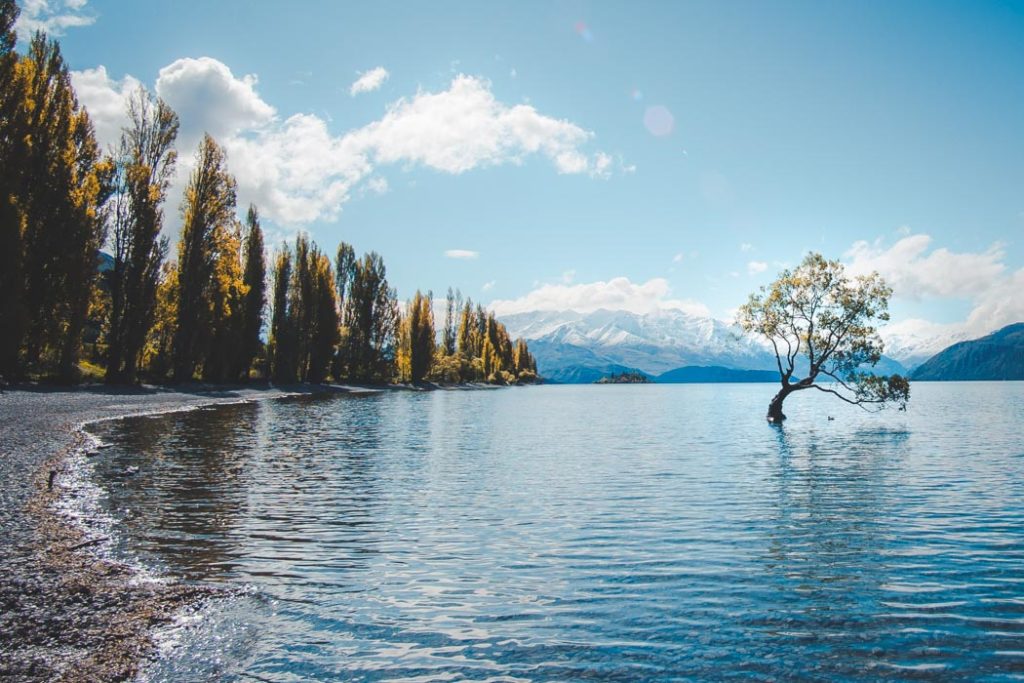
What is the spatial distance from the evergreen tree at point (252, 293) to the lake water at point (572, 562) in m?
Answer: 54.1

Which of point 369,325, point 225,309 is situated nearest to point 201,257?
point 225,309

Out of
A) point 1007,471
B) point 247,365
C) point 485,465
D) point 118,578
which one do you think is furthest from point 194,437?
point 247,365

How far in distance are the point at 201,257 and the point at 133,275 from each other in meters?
10.1

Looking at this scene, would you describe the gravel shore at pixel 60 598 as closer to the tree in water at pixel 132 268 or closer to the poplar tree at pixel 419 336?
the tree in water at pixel 132 268

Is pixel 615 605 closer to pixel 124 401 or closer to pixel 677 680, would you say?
pixel 677 680

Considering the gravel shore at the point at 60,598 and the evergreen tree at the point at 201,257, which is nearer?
the gravel shore at the point at 60,598

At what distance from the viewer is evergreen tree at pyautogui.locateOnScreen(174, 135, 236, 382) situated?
67875 millimetres

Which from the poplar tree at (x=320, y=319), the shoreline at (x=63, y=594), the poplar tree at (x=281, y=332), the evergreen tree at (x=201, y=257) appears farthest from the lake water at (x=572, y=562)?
the poplar tree at (x=320, y=319)

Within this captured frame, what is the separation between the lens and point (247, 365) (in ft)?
273

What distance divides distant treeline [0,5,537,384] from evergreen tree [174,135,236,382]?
142 millimetres

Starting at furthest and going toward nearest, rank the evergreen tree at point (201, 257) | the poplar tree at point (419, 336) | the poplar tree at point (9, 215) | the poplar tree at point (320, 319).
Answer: the poplar tree at point (419, 336), the poplar tree at point (320, 319), the evergreen tree at point (201, 257), the poplar tree at point (9, 215)

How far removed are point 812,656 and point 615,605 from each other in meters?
3.17

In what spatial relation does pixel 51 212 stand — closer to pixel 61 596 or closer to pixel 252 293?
pixel 252 293

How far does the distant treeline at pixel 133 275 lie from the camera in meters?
44.5
